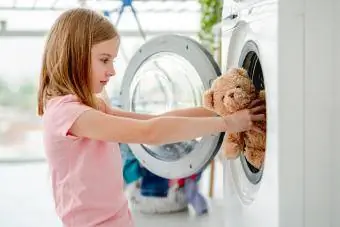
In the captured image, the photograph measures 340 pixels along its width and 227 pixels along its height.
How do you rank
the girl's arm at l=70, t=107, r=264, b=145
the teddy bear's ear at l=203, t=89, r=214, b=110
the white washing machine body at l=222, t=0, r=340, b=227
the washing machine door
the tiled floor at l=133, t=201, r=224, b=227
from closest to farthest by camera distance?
the white washing machine body at l=222, t=0, r=340, b=227, the girl's arm at l=70, t=107, r=264, b=145, the teddy bear's ear at l=203, t=89, r=214, b=110, the washing machine door, the tiled floor at l=133, t=201, r=224, b=227

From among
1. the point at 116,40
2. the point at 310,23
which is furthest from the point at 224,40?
the point at 310,23

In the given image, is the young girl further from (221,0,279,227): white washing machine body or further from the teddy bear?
(221,0,279,227): white washing machine body

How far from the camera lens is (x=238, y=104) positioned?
1327 millimetres

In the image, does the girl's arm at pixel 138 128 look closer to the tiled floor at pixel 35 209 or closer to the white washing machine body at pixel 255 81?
the white washing machine body at pixel 255 81

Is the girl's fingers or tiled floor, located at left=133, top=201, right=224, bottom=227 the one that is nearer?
the girl's fingers

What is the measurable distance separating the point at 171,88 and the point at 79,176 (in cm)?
91

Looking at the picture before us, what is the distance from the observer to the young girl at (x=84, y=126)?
4.08 feet

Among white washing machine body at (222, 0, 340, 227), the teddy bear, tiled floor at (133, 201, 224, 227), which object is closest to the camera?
white washing machine body at (222, 0, 340, 227)

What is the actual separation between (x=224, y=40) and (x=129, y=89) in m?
0.53

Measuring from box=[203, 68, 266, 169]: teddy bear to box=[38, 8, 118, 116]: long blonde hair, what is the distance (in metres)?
0.34

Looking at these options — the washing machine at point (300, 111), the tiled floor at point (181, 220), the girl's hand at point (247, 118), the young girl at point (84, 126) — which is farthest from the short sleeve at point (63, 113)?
the tiled floor at point (181, 220)

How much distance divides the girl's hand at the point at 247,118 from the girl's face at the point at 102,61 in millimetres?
357

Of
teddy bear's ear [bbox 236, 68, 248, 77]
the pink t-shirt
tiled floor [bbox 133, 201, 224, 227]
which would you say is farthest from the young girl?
tiled floor [bbox 133, 201, 224, 227]

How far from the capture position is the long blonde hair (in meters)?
1.32
